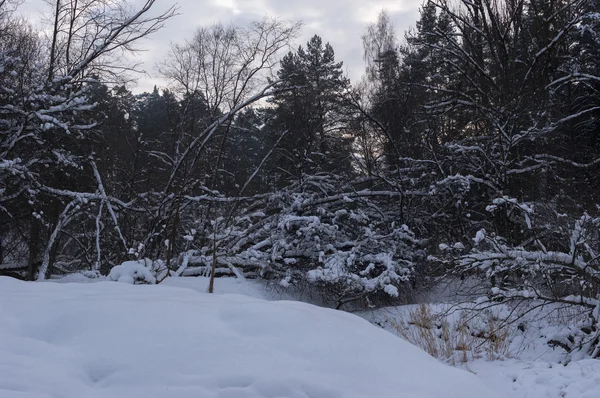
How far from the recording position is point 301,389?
2.10 m

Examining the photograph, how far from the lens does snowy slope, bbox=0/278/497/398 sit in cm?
201

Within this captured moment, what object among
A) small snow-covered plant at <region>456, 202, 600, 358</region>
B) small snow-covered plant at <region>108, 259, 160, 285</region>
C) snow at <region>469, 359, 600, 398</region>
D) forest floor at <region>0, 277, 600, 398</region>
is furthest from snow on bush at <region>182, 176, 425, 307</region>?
forest floor at <region>0, 277, 600, 398</region>

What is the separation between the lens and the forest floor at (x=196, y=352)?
2014 mm

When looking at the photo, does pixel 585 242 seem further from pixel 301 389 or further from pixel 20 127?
pixel 20 127

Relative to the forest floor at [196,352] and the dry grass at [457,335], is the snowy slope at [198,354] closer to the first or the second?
the forest floor at [196,352]

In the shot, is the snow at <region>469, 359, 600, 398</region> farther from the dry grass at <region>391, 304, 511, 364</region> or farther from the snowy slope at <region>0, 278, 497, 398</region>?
the snowy slope at <region>0, 278, 497, 398</region>

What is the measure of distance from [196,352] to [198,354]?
0.08 ft

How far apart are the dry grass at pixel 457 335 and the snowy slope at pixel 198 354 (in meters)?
3.84

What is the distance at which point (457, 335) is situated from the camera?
683cm

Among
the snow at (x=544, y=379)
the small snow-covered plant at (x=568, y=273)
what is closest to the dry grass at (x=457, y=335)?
the small snow-covered plant at (x=568, y=273)

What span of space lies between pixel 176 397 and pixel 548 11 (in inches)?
481

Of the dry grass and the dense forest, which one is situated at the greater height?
the dense forest

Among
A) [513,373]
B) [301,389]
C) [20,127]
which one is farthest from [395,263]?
[20,127]

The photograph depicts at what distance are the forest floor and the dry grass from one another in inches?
148
